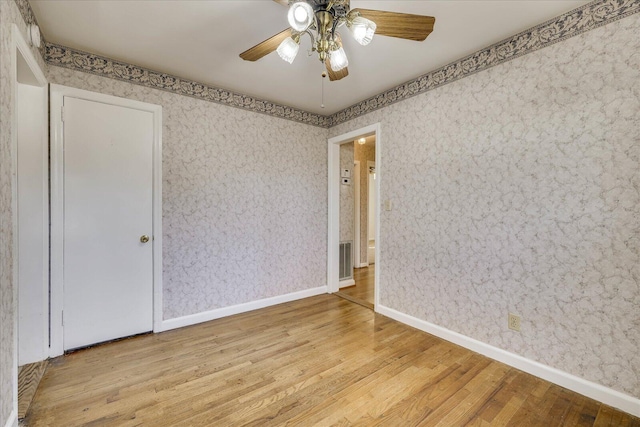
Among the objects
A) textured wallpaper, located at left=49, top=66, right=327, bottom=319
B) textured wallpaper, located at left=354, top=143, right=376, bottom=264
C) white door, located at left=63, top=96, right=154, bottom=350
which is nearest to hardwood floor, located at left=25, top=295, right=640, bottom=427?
white door, located at left=63, top=96, right=154, bottom=350

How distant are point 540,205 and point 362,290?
257cm

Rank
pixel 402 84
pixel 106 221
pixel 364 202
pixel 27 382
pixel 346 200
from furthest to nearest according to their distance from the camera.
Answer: pixel 364 202 < pixel 346 200 < pixel 402 84 < pixel 106 221 < pixel 27 382

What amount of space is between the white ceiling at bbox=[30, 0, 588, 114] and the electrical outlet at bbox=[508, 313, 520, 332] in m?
2.17

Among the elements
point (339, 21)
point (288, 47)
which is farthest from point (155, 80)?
point (339, 21)

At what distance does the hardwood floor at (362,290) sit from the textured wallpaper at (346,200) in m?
0.76

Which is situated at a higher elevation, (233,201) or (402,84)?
(402,84)

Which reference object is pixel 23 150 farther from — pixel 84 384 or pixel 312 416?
pixel 312 416

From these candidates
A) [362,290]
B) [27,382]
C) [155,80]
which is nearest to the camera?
[27,382]

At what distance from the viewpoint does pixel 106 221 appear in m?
2.32

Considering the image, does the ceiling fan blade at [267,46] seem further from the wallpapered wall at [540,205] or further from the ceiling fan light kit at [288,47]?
the wallpapered wall at [540,205]

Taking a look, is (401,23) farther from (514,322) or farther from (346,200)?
(346,200)

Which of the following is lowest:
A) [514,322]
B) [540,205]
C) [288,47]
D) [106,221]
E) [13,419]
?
[13,419]

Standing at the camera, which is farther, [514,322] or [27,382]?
[514,322]

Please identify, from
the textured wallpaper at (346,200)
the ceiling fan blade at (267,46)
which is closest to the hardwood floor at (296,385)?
the textured wallpaper at (346,200)
